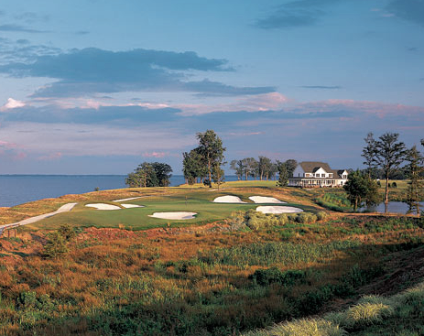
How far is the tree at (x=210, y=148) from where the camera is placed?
8475cm

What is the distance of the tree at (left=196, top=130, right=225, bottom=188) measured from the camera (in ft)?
278

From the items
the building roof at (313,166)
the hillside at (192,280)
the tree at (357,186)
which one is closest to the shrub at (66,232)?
the hillside at (192,280)

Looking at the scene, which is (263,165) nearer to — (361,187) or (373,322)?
(361,187)

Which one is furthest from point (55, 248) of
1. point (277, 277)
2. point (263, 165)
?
point (263, 165)

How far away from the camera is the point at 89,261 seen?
16391 millimetres

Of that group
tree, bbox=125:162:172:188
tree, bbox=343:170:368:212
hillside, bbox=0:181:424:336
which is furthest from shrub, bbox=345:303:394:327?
tree, bbox=125:162:172:188

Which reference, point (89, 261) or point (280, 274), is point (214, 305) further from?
point (89, 261)

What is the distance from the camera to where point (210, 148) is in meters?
85.3

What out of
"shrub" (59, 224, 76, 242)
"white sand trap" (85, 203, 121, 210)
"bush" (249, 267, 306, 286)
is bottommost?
"white sand trap" (85, 203, 121, 210)

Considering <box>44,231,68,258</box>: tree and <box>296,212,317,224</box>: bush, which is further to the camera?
<box>296,212,317,224</box>: bush

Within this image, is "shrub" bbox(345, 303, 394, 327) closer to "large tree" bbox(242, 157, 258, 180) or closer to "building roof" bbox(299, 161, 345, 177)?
"building roof" bbox(299, 161, 345, 177)

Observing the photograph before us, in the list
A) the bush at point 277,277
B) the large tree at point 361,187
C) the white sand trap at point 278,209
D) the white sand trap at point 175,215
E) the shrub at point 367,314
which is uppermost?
the large tree at point 361,187

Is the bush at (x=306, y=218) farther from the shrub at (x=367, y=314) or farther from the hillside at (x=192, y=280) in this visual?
the shrub at (x=367, y=314)

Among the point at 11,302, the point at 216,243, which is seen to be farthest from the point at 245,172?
the point at 11,302
